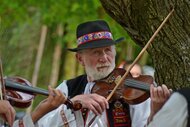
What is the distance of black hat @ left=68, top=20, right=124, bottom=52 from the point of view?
5.41 meters

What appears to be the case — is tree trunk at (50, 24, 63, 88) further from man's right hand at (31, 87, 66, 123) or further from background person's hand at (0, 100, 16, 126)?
background person's hand at (0, 100, 16, 126)

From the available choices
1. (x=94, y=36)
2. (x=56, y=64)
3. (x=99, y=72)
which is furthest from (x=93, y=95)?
(x=56, y=64)

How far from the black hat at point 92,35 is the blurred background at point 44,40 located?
5971 mm

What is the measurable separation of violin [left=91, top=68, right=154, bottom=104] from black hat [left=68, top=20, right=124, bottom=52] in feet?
0.91

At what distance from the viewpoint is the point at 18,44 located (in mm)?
21719

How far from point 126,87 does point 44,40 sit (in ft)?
50.9

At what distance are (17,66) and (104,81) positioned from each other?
53.4 ft

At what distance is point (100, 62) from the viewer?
529 cm

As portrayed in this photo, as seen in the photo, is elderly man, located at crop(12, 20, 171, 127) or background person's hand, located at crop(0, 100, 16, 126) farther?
elderly man, located at crop(12, 20, 171, 127)

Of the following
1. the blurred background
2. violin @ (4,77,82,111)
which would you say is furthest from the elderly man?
the blurred background

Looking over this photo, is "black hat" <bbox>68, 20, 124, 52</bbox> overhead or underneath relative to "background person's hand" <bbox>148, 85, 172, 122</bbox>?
overhead

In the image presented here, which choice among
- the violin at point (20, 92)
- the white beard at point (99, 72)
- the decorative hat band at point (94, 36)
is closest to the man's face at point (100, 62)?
the white beard at point (99, 72)

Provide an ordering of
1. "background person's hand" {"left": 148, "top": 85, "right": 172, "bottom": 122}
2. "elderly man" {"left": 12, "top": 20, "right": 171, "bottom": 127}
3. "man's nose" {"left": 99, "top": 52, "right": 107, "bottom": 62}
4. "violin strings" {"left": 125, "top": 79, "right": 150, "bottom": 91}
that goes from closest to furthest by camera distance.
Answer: "background person's hand" {"left": 148, "top": 85, "right": 172, "bottom": 122}
"violin strings" {"left": 125, "top": 79, "right": 150, "bottom": 91}
"elderly man" {"left": 12, "top": 20, "right": 171, "bottom": 127}
"man's nose" {"left": 99, "top": 52, "right": 107, "bottom": 62}

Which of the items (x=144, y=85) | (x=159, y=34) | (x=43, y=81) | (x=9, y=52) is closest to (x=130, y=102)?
(x=144, y=85)
